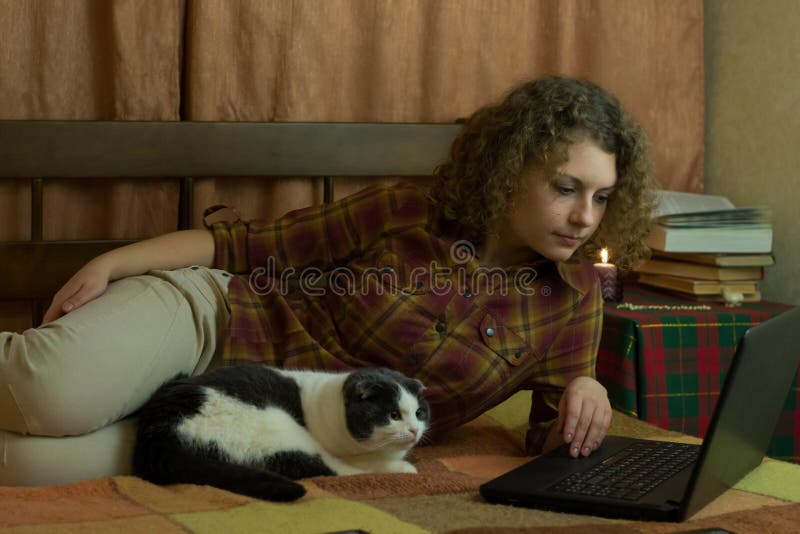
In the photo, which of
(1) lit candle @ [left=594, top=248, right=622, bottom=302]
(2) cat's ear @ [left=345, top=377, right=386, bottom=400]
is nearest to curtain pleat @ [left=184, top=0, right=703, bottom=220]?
(1) lit candle @ [left=594, top=248, right=622, bottom=302]

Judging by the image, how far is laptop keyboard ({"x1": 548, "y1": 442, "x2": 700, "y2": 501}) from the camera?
1.24 meters

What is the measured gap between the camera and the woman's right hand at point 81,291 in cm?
152

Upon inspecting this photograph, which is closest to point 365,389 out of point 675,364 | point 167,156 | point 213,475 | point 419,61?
point 213,475

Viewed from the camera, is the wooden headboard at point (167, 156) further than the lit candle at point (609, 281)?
No

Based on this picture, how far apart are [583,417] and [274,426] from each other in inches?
17.3

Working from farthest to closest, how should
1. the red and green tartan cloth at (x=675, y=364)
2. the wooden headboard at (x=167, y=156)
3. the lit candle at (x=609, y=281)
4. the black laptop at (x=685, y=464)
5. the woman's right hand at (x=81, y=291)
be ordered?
1. the lit candle at (x=609, y=281)
2. the red and green tartan cloth at (x=675, y=364)
3. the wooden headboard at (x=167, y=156)
4. the woman's right hand at (x=81, y=291)
5. the black laptop at (x=685, y=464)

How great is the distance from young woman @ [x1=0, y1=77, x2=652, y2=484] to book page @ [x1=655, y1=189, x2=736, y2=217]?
513mm

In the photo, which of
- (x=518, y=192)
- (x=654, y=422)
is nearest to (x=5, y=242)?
(x=518, y=192)

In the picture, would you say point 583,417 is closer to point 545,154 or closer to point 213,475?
point 545,154

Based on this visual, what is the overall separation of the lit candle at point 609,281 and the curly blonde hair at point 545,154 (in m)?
0.45

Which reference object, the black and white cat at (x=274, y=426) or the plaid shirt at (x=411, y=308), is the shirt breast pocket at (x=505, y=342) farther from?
the black and white cat at (x=274, y=426)

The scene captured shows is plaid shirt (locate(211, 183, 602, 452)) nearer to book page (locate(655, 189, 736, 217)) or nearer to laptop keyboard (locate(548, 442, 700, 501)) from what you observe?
laptop keyboard (locate(548, 442, 700, 501))

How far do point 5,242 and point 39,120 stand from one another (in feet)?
0.78

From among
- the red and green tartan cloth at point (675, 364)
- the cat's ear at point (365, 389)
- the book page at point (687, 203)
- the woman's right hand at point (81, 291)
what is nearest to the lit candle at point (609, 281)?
the red and green tartan cloth at point (675, 364)
